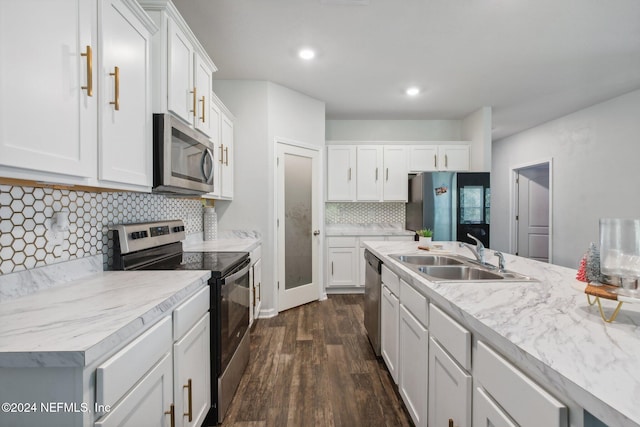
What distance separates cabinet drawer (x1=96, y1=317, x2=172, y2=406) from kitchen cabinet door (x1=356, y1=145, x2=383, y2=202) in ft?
11.9

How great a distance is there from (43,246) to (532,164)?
651cm

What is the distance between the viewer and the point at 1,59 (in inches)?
29.7

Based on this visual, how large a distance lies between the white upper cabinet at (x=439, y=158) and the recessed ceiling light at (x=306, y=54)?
2243 mm

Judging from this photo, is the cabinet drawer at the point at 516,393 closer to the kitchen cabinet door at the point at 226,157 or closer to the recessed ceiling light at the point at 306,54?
the kitchen cabinet door at the point at 226,157

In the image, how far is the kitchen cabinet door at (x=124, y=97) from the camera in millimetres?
1150

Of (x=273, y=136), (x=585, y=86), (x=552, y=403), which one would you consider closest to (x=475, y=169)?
(x=585, y=86)

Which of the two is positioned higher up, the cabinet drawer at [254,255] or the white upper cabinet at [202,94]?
the white upper cabinet at [202,94]

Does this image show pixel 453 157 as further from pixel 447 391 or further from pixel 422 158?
pixel 447 391

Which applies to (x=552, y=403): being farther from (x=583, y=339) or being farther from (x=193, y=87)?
(x=193, y=87)

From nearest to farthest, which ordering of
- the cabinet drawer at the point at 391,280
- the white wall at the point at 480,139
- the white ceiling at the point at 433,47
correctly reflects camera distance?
the cabinet drawer at the point at 391,280
the white ceiling at the point at 433,47
the white wall at the point at 480,139

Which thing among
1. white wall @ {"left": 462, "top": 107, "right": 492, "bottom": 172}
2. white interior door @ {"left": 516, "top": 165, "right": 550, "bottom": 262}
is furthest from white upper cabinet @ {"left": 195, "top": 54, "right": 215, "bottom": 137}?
white interior door @ {"left": 516, "top": 165, "right": 550, "bottom": 262}

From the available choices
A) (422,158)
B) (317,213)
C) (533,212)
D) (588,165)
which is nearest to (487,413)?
(317,213)

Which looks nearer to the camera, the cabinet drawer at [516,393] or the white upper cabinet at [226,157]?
the cabinet drawer at [516,393]

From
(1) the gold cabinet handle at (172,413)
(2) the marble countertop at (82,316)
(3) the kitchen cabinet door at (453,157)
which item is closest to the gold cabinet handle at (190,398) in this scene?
(1) the gold cabinet handle at (172,413)
